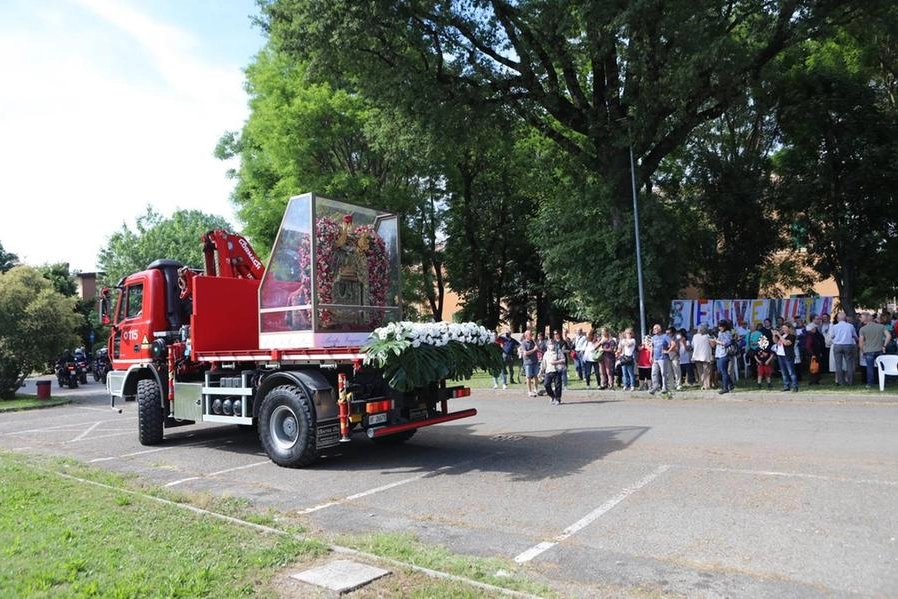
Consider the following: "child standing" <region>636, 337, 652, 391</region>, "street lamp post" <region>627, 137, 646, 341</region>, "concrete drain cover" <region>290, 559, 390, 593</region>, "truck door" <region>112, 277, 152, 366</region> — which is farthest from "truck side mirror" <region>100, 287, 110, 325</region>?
"street lamp post" <region>627, 137, 646, 341</region>

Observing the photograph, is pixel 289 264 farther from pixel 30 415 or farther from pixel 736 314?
pixel 736 314

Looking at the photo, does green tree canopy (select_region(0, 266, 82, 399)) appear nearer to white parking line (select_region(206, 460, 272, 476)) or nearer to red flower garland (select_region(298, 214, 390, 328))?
white parking line (select_region(206, 460, 272, 476))

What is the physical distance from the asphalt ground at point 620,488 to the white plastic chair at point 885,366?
4.05 ft

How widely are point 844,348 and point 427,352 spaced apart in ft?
37.3

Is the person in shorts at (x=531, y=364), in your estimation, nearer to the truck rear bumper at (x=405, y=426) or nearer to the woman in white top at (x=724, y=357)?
the woman in white top at (x=724, y=357)

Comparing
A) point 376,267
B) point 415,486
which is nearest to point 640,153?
point 376,267

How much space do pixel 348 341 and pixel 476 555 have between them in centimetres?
458

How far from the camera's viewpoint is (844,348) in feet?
48.0

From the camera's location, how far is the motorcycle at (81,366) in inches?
1165

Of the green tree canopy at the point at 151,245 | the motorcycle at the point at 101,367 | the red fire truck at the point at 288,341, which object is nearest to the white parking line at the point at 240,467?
the red fire truck at the point at 288,341

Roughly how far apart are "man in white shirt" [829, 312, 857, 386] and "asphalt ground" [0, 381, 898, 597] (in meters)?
1.96

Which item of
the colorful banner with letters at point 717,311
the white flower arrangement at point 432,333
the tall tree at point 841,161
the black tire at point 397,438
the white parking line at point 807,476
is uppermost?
the tall tree at point 841,161

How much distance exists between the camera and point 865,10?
54.5 feet

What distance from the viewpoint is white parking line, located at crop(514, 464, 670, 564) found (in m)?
4.91
